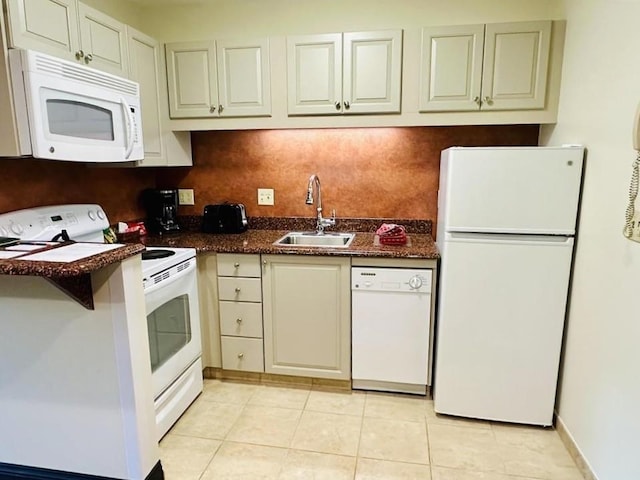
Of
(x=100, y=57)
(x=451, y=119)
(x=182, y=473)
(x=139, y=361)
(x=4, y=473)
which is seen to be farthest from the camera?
(x=451, y=119)

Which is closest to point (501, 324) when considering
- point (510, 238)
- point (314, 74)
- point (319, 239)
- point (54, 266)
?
point (510, 238)

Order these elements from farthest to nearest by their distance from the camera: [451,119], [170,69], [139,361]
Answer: [170,69] < [451,119] < [139,361]

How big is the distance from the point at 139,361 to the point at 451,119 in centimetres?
198

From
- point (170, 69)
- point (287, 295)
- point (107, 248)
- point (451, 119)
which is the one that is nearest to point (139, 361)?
point (107, 248)

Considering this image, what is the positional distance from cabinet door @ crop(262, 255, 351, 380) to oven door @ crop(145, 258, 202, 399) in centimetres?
41

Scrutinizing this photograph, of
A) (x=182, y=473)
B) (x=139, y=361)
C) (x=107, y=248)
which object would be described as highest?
(x=107, y=248)

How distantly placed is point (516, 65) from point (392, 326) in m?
1.56

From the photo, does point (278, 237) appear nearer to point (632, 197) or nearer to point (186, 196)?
point (186, 196)

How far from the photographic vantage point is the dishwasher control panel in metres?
2.21

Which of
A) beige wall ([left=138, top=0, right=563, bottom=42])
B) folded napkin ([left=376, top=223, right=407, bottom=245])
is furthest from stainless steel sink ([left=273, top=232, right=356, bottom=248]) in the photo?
beige wall ([left=138, top=0, right=563, bottom=42])

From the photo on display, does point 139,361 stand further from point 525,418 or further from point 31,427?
point 525,418

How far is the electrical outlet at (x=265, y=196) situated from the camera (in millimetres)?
2880

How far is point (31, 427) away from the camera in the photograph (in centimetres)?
166

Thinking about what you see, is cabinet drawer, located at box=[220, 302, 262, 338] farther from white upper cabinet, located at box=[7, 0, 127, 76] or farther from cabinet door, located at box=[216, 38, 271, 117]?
white upper cabinet, located at box=[7, 0, 127, 76]
